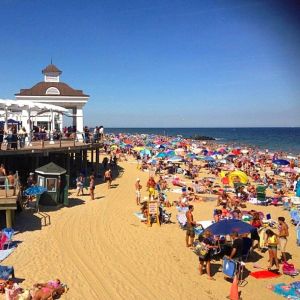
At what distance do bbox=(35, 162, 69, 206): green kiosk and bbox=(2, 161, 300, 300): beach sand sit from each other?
30.5 inches

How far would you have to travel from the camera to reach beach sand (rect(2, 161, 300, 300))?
28.2 feet

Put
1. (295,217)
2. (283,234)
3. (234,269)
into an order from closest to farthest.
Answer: (234,269) → (283,234) → (295,217)

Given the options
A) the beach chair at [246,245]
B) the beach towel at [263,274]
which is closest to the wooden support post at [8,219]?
the beach chair at [246,245]

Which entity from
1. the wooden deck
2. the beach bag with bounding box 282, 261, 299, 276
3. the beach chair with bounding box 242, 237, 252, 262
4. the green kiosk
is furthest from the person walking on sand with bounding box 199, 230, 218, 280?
the wooden deck

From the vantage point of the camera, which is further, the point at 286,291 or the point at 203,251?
the point at 203,251

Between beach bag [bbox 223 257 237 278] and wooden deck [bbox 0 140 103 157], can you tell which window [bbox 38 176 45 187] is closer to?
wooden deck [bbox 0 140 103 157]

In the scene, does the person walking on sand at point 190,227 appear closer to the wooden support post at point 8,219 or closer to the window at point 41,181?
the wooden support post at point 8,219

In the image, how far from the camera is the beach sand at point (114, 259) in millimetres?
8586

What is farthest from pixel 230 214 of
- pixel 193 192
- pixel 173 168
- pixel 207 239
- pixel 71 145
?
pixel 173 168

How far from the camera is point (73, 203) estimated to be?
55.0 ft

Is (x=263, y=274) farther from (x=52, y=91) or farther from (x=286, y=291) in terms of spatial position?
(x=52, y=91)

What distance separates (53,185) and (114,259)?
6.57m

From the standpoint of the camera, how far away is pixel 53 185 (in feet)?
52.4

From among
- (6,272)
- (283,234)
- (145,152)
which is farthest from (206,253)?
(145,152)
